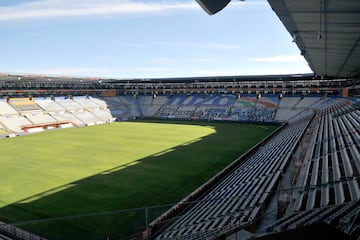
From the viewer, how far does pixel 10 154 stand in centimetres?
2573

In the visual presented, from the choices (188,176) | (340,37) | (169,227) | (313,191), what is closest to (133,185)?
(188,176)

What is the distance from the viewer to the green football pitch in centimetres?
1263

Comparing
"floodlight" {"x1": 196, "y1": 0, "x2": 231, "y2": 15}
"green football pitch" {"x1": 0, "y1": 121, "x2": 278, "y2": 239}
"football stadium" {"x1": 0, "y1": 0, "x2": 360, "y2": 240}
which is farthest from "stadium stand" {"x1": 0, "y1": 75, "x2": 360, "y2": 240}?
"floodlight" {"x1": 196, "y1": 0, "x2": 231, "y2": 15}

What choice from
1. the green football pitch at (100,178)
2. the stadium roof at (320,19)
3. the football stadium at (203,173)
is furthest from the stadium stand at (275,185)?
the stadium roof at (320,19)

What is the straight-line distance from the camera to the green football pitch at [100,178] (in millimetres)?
12633

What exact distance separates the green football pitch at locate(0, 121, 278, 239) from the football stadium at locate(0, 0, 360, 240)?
0.08 metres

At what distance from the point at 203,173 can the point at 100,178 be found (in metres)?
6.70

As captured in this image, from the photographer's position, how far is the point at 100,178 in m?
18.4

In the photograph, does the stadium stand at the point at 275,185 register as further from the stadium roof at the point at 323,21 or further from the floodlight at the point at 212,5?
the stadium roof at the point at 323,21

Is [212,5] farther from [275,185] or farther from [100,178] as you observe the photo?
[100,178]

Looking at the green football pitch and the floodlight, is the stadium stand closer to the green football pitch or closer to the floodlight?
the green football pitch

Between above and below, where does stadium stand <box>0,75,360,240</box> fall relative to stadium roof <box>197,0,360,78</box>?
below

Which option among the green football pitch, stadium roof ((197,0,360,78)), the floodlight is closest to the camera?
the floodlight

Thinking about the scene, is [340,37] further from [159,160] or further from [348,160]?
[159,160]
